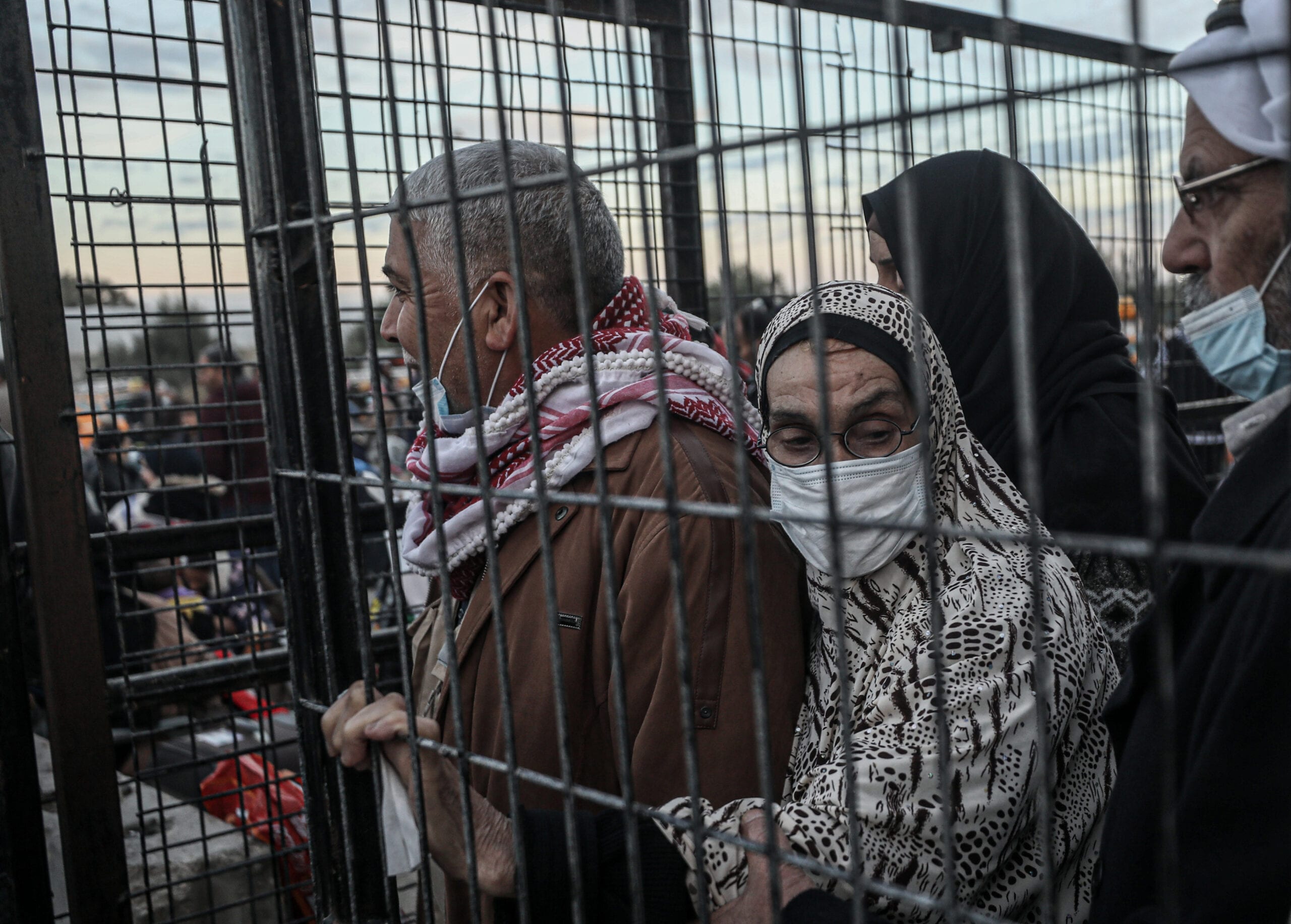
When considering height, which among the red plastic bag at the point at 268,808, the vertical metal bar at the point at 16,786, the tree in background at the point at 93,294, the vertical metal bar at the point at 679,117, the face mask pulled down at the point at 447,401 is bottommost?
the red plastic bag at the point at 268,808

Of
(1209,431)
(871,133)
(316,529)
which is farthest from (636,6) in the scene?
(1209,431)

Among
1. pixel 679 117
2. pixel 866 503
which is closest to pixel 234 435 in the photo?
pixel 679 117

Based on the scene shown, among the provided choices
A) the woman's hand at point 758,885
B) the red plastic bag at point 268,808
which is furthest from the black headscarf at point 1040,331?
the red plastic bag at point 268,808

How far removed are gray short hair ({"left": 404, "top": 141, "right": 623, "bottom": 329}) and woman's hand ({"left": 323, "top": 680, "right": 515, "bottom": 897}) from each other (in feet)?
2.69

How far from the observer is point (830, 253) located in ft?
11.5

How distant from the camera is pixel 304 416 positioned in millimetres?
1586

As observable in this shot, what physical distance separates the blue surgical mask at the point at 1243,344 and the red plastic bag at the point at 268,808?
8.04 feet

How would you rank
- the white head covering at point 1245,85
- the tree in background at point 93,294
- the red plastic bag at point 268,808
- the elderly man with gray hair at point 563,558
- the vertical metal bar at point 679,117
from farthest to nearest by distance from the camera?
the vertical metal bar at point 679,117, the red plastic bag at point 268,808, the tree in background at point 93,294, the elderly man with gray hair at point 563,558, the white head covering at point 1245,85

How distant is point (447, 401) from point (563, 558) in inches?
26.0

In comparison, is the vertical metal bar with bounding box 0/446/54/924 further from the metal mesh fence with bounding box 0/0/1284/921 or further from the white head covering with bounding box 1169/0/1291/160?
the white head covering with bounding box 1169/0/1291/160

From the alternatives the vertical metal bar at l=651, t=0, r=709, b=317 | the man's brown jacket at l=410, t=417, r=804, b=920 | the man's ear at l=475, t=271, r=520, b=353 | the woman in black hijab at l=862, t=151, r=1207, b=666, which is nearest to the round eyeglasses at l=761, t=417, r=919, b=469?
the man's brown jacket at l=410, t=417, r=804, b=920

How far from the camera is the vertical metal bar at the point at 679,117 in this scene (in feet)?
11.2

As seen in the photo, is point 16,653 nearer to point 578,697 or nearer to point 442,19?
point 578,697

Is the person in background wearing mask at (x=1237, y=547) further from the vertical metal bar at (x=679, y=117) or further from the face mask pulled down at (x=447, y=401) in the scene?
the vertical metal bar at (x=679, y=117)
